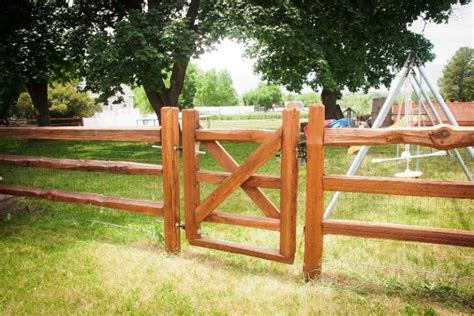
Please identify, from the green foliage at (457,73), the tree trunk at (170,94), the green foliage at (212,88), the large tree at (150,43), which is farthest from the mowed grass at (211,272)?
the green foliage at (212,88)

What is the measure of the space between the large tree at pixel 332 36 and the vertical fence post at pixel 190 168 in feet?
33.4

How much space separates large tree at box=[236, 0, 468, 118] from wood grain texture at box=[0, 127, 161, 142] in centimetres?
942

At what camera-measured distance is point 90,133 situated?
18.6 feet

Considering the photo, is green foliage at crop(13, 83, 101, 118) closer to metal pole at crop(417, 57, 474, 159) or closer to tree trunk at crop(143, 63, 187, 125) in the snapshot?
tree trunk at crop(143, 63, 187, 125)

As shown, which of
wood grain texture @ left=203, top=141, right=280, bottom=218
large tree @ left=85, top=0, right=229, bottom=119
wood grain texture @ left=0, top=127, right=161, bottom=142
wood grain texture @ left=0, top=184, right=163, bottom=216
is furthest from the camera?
large tree @ left=85, top=0, right=229, bottom=119

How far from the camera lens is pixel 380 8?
17094 millimetres

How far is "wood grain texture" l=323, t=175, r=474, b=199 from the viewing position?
353 centimetres

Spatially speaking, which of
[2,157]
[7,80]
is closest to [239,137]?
[2,157]

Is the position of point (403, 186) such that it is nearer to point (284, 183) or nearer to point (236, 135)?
point (284, 183)

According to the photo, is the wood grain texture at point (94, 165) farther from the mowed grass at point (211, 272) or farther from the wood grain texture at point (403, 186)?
the wood grain texture at point (403, 186)

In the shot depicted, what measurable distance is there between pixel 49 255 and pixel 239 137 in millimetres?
2930

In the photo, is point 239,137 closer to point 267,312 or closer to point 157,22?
point 267,312

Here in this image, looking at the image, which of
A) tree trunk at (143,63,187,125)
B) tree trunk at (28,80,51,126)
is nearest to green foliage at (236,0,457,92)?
tree trunk at (143,63,187,125)

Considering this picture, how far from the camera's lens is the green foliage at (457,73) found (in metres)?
81.4
